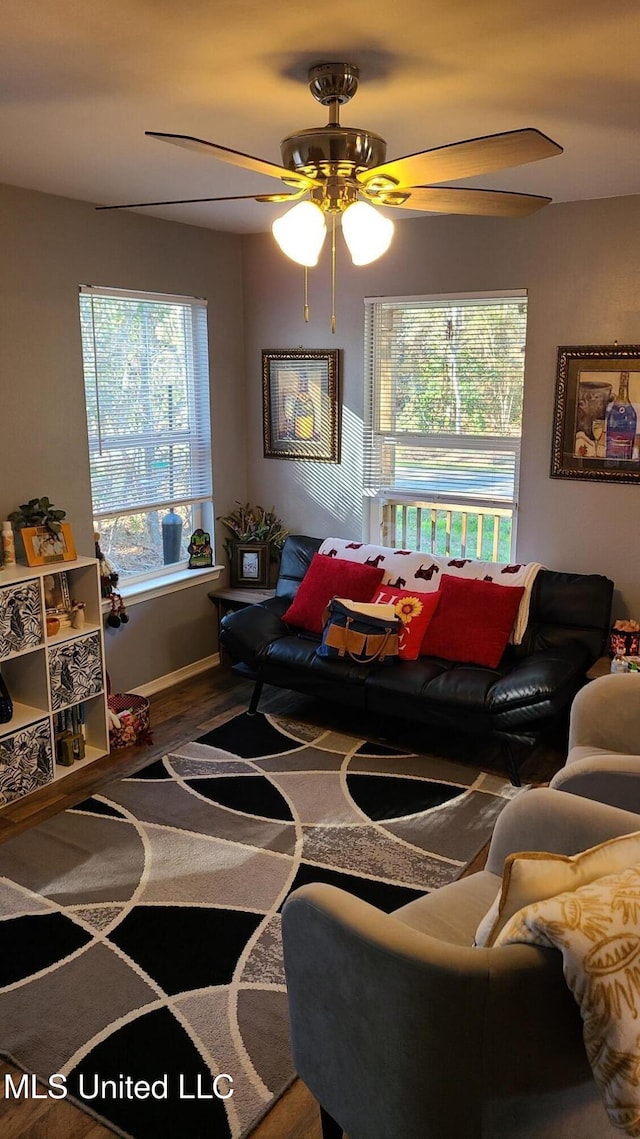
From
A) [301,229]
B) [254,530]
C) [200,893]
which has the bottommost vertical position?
[200,893]

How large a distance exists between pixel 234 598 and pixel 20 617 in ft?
5.50

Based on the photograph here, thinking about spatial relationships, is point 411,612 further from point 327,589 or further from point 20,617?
point 20,617

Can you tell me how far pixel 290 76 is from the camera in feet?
7.50

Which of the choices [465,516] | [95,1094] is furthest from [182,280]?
[95,1094]

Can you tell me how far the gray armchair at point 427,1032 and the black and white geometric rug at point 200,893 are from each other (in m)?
0.53

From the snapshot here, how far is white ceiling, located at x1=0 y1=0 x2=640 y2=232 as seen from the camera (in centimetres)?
188

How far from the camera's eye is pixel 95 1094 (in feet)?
7.04

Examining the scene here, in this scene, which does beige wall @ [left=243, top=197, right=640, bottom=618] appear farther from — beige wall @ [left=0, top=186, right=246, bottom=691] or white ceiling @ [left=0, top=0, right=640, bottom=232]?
white ceiling @ [left=0, top=0, right=640, bottom=232]

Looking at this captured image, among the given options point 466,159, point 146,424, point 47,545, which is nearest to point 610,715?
point 466,159

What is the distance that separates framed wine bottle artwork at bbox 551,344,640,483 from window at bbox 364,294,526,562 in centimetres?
26

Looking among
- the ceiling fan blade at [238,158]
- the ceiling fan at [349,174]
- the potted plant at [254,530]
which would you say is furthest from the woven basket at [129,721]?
the ceiling fan blade at [238,158]

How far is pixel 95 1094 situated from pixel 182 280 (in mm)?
3868

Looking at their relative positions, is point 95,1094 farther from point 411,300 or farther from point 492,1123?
point 411,300

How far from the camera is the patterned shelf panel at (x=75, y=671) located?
377 centimetres
